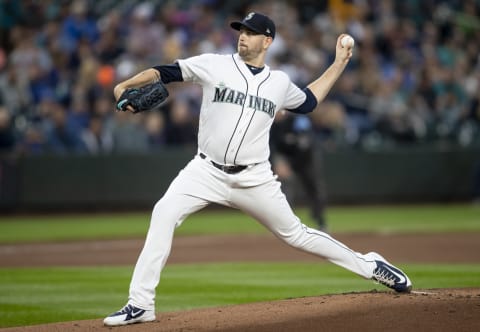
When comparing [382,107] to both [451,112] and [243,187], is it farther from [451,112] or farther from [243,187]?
[243,187]

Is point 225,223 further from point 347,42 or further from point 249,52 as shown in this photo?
point 249,52

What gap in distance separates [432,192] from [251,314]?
14993 mm

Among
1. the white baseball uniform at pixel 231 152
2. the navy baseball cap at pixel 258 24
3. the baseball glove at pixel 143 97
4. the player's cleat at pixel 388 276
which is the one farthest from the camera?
the player's cleat at pixel 388 276

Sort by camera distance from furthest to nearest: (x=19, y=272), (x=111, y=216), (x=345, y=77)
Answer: (x=345, y=77) < (x=111, y=216) < (x=19, y=272)

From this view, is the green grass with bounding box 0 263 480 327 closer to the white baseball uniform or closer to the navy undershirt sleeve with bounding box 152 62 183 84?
the white baseball uniform

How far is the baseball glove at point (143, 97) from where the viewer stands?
629 cm

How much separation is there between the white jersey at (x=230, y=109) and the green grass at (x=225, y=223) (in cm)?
868

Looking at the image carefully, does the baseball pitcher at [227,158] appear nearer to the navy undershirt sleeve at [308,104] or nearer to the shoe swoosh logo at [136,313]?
the shoe swoosh logo at [136,313]

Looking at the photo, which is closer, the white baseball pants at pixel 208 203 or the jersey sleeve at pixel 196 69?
the white baseball pants at pixel 208 203

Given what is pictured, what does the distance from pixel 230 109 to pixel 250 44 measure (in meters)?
0.54

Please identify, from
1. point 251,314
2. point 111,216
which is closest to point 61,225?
point 111,216

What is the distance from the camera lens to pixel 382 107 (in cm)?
2012

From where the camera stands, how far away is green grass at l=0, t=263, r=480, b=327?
26.3ft

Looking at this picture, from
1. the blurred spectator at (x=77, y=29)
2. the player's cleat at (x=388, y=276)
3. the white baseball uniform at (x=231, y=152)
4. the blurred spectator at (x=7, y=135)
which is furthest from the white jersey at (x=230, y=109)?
the blurred spectator at (x=77, y=29)
